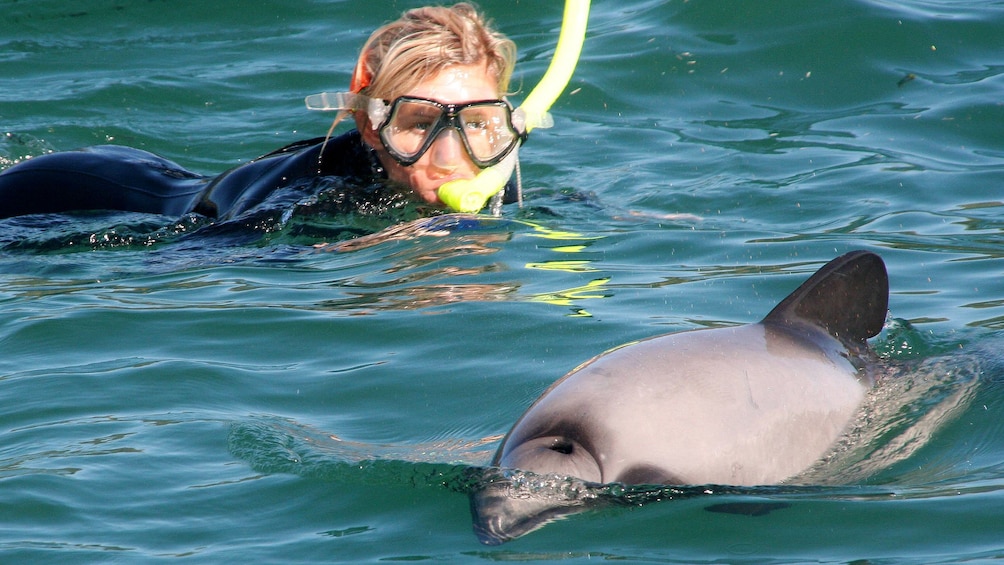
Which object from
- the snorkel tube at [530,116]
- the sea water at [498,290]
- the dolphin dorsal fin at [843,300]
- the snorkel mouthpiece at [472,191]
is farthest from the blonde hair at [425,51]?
the dolphin dorsal fin at [843,300]

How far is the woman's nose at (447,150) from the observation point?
640cm

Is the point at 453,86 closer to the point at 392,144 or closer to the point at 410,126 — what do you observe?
the point at 410,126

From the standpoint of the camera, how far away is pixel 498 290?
5.16 metres

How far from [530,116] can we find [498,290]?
1.96 m

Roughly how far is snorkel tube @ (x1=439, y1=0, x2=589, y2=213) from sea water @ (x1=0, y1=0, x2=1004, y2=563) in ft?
0.64

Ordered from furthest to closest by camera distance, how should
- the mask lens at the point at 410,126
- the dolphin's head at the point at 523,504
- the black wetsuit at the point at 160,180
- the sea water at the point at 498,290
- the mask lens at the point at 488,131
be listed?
the black wetsuit at the point at 160,180
the mask lens at the point at 488,131
the mask lens at the point at 410,126
the sea water at the point at 498,290
the dolphin's head at the point at 523,504

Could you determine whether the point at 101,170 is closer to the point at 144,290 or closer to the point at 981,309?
the point at 144,290

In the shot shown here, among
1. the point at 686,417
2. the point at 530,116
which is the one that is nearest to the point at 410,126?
the point at 530,116

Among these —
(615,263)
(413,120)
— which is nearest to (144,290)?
(413,120)

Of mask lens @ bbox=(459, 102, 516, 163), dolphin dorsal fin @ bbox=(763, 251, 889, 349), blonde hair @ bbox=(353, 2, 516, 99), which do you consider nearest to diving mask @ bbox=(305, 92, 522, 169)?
mask lens @ bbox=(459, 102, 516, 163)

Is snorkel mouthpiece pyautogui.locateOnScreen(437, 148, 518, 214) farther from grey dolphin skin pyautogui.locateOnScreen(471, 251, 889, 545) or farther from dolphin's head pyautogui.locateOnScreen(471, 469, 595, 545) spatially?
dolphin's head pyautogui.locateOnScreen(471, 469, 595, 545)

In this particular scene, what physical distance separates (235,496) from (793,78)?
716cm

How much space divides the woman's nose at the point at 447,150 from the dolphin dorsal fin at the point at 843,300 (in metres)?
3.22

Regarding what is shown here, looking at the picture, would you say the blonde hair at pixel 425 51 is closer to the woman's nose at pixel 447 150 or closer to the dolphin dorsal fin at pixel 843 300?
the woman's nose at pixel 447 150
